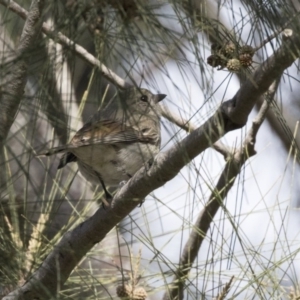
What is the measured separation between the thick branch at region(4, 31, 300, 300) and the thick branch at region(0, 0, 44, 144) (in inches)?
19.4

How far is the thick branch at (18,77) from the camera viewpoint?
1974 millimetres

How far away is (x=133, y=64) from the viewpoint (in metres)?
2.12

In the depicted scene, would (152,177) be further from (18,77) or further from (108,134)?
(18,77)

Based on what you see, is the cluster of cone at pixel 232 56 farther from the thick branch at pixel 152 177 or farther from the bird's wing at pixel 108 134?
the bird's wing at pixel 108 134

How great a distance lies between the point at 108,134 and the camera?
10.1 ft

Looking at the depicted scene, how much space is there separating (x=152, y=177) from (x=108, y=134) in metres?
0.52

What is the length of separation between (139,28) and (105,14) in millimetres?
97

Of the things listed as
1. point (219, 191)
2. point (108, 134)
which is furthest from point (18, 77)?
point (219, 191)

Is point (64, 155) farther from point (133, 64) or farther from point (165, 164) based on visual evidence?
point (133, 64)

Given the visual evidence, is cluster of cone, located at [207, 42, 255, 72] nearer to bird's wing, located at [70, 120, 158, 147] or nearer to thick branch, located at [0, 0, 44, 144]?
bird's wing, located at [70, 120, 158, 147]

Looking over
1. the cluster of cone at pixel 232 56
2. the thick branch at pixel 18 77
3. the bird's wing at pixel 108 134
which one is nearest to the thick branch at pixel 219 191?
the bird's wing at pixel 108 134

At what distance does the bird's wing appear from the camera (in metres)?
2.99

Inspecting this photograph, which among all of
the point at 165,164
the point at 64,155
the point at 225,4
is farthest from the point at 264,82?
the point at 64,155

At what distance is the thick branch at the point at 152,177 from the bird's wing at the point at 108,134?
0.77 feet
